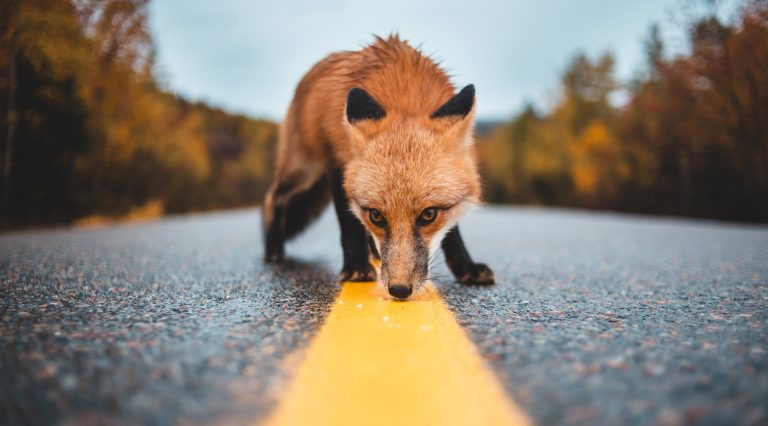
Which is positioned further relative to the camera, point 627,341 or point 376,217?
point 376,217

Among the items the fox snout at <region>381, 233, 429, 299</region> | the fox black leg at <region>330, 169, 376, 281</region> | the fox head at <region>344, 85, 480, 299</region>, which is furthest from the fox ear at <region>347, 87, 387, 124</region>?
the fox snout at <region>381, 233, 429, 299</region>

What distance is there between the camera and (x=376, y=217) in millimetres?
2904

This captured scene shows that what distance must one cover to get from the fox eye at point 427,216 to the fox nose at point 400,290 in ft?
1.42

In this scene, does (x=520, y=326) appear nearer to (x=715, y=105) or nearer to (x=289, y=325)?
(x=289, y=325)

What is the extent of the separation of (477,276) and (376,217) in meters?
0.97

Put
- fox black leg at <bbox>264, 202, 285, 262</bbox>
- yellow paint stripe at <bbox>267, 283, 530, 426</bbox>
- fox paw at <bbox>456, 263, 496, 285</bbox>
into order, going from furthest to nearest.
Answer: fox black leg at <bbox>264, 202, 285, 262</bbox>, fox paw at <bbox>456, 263, 496, 285</bbox>, yellow paint stripe at <bbox>267, 283, 530, 426</bbox>

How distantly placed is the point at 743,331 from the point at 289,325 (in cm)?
198

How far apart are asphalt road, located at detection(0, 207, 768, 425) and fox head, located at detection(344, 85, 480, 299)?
40 centimetres

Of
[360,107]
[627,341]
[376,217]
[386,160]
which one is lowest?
[627,341]

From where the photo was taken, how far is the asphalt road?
133 centimetres

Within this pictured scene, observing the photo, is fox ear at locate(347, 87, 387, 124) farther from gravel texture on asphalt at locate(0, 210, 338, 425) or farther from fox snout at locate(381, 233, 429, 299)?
gravel texture on asphalt at locate(0, 210, 338, 425)

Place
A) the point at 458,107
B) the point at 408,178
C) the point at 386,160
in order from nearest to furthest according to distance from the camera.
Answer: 1. the point at 408,178
2. the point at 386,160
3. the point at 458,107

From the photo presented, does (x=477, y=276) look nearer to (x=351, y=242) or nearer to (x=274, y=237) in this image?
(x=351, y=242)

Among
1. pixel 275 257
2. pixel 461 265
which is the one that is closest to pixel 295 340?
pixel 461 265
